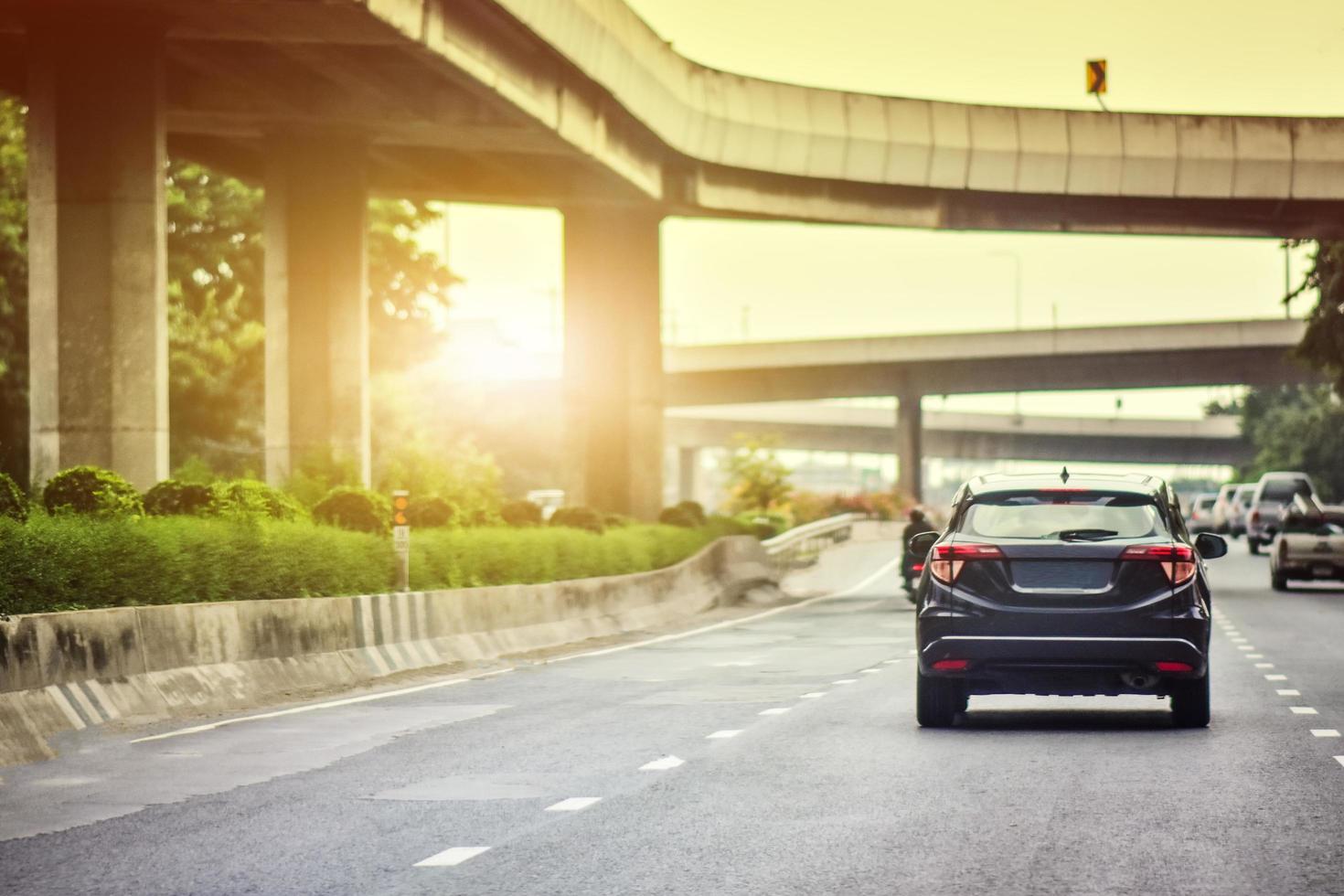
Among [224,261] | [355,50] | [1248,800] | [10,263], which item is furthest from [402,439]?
[1248,800]

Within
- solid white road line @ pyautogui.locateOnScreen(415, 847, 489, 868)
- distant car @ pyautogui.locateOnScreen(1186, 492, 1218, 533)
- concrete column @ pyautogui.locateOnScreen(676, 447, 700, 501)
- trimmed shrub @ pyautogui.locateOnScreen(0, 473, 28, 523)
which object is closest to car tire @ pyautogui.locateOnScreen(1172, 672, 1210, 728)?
solid white road line @ pyautogui.locateOnScreen(415, 847, 489, 868)

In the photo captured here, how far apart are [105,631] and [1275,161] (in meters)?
32.9

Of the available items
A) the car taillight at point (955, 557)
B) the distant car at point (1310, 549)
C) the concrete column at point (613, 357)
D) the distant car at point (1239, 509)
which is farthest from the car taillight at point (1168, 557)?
the distant car at point (1239, 509)

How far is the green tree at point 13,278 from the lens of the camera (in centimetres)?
4978

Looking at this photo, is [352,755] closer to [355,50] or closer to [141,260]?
[141,260]

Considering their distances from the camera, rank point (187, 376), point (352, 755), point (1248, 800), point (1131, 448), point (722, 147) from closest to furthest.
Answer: point (1248, 800) < point (352, 755) < point (722, 147) < point (187, 376) < point (1131, 448)

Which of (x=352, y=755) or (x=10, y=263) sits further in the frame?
(x=10, y=263)

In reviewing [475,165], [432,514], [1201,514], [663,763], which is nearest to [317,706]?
[663,763]

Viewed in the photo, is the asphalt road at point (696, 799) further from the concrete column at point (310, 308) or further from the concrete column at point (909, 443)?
the concrete column at point (909, 443)

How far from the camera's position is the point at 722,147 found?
1626 inches

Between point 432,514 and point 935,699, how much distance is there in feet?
48.0

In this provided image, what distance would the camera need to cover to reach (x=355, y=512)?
26.7 m

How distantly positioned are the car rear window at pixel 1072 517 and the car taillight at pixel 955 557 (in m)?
0.16

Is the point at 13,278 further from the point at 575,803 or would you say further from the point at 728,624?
the point at 575,803
